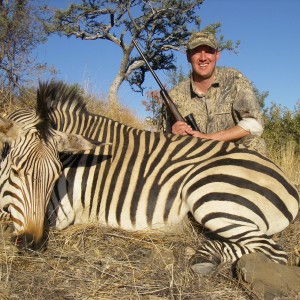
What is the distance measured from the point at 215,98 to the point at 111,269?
3.14m

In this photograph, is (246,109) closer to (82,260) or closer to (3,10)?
(82,260)

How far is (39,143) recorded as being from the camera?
2621 millimetres

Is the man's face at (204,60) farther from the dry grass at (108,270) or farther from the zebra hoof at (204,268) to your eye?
the zebra hoof at (204,268)

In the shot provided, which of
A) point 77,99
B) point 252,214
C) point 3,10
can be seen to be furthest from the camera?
point 3,10

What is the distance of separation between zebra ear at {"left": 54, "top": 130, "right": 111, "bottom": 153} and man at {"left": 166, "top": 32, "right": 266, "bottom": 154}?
66.3 inches

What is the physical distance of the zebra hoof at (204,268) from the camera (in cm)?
250

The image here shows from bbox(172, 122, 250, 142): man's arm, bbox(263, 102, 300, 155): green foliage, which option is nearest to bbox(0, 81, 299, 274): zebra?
bbox(172, 122, 250, 142): man's arm

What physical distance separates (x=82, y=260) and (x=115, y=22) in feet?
59.4

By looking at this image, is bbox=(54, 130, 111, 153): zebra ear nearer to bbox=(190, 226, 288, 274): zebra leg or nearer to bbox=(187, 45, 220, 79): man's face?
bbox=(190, 226, 288, 274): zebra leg

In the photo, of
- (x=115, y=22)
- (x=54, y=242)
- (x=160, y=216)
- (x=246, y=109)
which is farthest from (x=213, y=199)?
(x=115, y=22)

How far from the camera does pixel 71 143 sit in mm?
2969

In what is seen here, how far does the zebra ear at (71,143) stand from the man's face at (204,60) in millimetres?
2392

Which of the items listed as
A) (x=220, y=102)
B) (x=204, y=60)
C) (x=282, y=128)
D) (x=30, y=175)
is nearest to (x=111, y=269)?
(x=30, y=175)

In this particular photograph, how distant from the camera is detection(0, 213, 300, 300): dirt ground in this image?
2.20 meters
